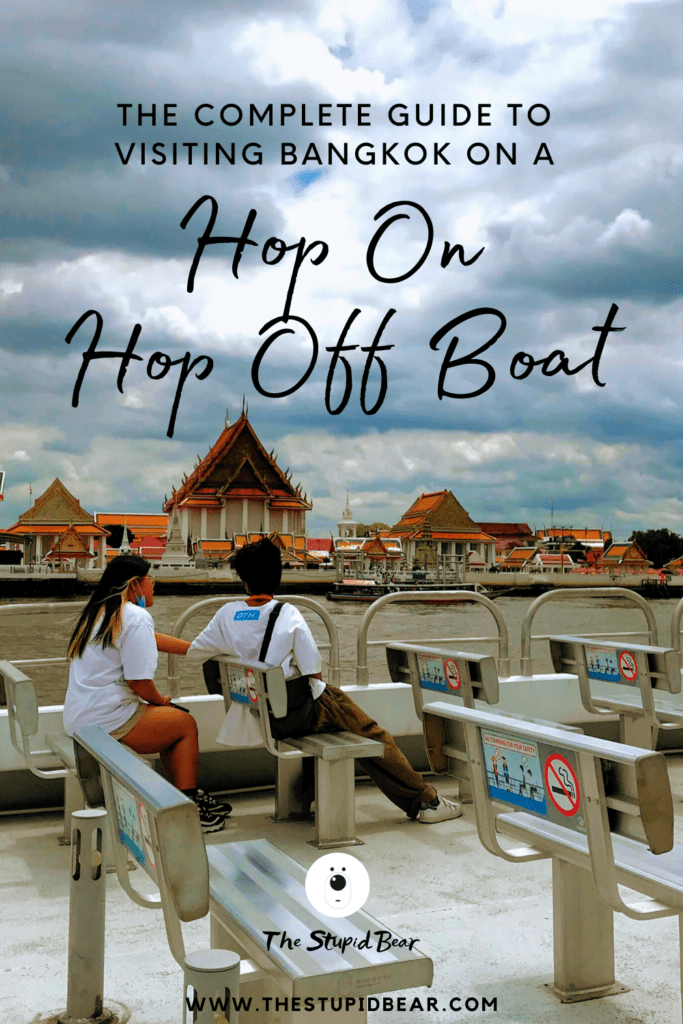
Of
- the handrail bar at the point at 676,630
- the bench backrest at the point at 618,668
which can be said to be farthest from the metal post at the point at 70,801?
the handrail bar at the point at 676,630

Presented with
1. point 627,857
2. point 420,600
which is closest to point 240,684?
point 420,600

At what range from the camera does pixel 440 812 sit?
13.3ft

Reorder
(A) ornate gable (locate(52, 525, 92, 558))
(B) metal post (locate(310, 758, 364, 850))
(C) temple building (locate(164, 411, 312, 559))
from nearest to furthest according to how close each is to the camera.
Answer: (B) metal post (locate(310, 758, 364, 850)) < (A) ornate gable (locate(52, 525, 92, 558)) < (C) temple building (locate(164, 411, 312, 559))

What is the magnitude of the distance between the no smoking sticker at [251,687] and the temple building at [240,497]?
6501cm

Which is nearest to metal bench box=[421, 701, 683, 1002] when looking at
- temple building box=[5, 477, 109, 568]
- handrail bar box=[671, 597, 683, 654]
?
handrail bar box=[671, 597, 683, 654]

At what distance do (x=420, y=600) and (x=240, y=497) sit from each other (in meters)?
67.8

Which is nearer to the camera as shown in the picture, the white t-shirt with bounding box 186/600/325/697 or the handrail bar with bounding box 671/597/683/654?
the white t-shirt with bounding box 186/600/325/697

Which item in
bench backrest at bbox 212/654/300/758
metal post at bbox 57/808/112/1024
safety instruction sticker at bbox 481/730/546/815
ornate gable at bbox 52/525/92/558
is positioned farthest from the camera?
ornate gable at bbox 52/525/92/558

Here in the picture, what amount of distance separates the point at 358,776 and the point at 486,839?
8.46 ft

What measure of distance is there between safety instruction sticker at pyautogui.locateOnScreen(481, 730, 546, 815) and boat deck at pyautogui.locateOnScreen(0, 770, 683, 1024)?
20.6 inches

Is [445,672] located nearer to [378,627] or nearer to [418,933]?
[418,933]

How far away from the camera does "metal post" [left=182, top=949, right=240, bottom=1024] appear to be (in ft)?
5.05

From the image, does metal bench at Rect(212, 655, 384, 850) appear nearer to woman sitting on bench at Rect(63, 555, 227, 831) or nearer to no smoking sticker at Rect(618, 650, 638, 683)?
woman sitting on bench at Rect(63, 555, 227, 831)

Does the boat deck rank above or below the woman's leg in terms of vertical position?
below
